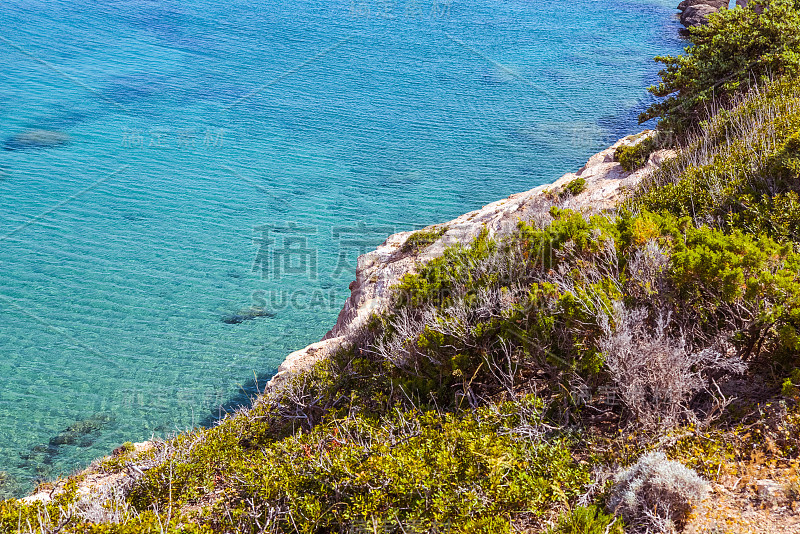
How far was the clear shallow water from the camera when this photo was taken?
37.3ft

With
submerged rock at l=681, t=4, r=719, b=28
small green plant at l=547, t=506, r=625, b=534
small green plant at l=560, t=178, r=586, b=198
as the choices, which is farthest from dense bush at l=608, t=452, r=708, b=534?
submerged rock at l=681, t=4, r=719, b=28

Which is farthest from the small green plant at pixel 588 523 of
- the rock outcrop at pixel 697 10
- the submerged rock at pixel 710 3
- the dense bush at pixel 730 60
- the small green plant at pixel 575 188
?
the submerged rock at pixel 710 3

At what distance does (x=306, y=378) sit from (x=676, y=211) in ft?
16.8

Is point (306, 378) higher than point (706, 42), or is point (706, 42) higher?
point (706, 42)

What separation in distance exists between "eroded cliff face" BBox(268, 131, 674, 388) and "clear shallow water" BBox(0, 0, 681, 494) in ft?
7.93

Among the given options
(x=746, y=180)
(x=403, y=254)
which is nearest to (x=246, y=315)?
(x=403, y=254)

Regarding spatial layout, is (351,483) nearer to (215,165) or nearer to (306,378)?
(306,378)

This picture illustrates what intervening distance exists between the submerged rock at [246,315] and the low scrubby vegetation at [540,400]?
5939 millimetres

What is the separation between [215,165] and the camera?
2012cm

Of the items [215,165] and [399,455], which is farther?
[215,165]

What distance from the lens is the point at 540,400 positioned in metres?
4.91

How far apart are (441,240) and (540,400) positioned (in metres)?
5.77

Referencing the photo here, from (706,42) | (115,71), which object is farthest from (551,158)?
(115,71)

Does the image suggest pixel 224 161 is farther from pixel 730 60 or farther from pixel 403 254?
pixel 730 60
